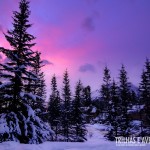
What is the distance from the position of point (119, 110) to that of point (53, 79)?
27330 millimetres

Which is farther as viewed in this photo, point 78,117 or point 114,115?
point 78,117

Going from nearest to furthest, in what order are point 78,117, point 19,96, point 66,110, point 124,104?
1. point 19,96
2. point 124,104
3. point 78,117
4. point 66,110

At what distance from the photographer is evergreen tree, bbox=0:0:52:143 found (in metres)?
16.0

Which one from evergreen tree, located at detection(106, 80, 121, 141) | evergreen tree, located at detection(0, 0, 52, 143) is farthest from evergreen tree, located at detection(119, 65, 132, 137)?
evergreen tree, located at detection(0, 0, 52, 143)

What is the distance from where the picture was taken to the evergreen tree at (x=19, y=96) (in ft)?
52.4

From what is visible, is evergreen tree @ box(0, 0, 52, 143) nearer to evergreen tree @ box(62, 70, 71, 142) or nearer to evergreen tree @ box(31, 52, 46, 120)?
evergreen tree @ box(31, 52, 46, 120)

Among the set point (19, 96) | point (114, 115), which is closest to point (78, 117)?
point (114, 115)

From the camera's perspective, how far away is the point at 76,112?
127 feet

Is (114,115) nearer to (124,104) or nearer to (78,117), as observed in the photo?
(124,104)

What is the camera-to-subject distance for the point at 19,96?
17.1m

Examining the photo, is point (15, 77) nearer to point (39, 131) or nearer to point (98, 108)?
point (39, 131)

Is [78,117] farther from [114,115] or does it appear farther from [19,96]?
[19,96]

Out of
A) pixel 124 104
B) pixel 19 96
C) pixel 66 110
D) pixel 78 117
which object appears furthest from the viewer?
pixel 66 110

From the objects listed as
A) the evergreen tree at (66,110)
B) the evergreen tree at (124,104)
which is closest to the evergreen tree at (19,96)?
the evergreen tree at (124,104)
